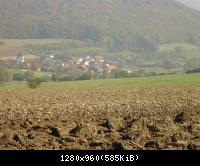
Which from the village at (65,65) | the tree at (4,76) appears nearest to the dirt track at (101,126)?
the tree at (4,76)

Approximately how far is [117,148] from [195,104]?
15.2 metres

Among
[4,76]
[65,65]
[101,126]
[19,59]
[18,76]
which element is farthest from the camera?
[19,59]

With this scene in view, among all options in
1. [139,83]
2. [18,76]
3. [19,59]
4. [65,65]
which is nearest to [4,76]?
[18,76]

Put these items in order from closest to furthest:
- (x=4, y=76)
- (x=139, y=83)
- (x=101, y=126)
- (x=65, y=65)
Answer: (x=101, y=126), (x=139, y=83), (x=4, y=76), (x=65, y=65)

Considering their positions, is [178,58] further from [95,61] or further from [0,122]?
[0,122]

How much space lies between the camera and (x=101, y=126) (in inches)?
915

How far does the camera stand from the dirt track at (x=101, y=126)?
60.9ft

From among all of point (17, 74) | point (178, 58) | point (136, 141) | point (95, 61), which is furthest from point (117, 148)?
point (178, 58)

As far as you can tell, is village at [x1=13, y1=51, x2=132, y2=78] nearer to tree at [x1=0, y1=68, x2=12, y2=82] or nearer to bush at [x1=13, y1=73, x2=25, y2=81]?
bush at [x1=13, y1=73, x2=25, y2=81]

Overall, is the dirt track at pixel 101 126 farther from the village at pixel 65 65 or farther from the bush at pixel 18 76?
the village at pixel 65 65

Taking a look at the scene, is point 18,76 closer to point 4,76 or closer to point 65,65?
point 4,76

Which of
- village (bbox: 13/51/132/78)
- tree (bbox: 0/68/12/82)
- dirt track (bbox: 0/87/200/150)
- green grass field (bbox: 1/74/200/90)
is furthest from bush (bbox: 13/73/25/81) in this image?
dirt track (bbox: 0/87/200/150)
